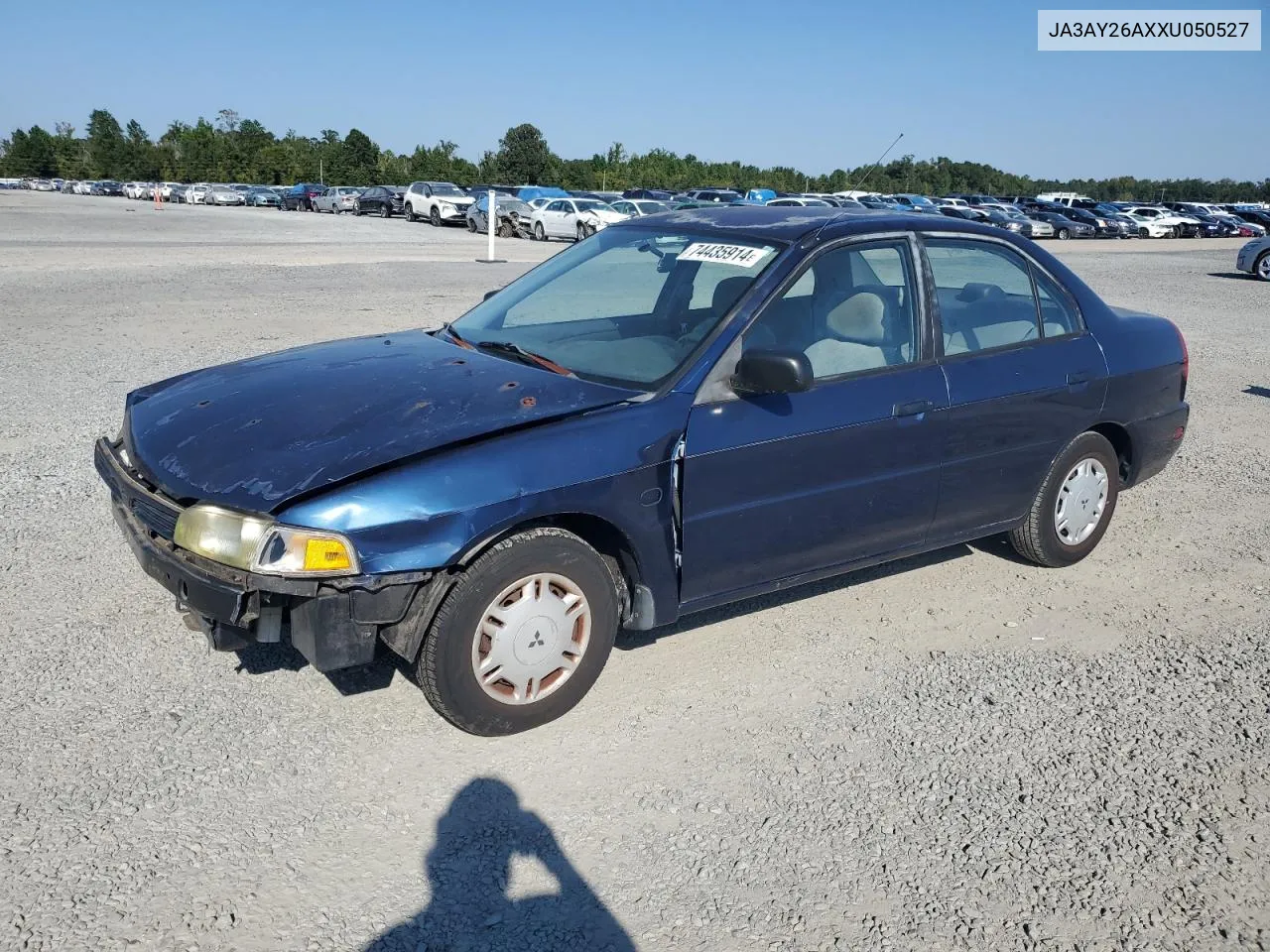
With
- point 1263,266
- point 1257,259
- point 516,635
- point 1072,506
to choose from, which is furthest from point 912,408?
point 1263,266

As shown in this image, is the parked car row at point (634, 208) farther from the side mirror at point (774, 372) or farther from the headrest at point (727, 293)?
the side mirror at point (774, 372)

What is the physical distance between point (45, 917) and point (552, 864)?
1.26 metres

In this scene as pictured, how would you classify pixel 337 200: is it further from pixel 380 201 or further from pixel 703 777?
pixel 703 777

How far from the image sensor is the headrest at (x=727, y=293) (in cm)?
407

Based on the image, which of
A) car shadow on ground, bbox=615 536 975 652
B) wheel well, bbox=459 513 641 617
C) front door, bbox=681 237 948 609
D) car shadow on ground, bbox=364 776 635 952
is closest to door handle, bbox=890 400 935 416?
front door, bbox=681 237 948 609

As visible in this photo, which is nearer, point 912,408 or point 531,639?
point 531,639

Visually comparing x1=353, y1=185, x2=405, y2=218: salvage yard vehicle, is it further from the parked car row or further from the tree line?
the tree line

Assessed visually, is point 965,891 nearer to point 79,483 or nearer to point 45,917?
point 45,917

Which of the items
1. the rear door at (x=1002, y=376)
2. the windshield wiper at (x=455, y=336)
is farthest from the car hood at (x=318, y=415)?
the rear door at (x=1002, y=376)

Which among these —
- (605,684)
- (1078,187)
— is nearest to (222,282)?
(605,684)

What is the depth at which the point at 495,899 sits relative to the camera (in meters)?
2.82

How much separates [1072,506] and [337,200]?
2059 inches

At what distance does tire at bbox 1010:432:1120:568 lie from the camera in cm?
506

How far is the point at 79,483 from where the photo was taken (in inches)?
235
